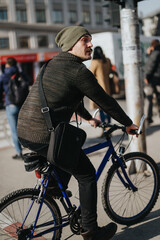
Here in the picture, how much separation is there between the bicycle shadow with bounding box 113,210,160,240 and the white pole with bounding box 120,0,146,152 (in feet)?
4.74

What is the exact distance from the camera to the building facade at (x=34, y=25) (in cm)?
3447

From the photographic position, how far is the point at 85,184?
2711mm

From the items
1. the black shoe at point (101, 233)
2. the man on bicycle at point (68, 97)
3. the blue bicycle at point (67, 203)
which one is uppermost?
the man on bicycle at point (68, 97)

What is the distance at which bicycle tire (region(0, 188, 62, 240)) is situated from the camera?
258 cm

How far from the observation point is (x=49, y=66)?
103 inches

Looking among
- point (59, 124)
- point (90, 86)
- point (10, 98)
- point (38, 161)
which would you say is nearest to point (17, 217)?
point (38, 161)

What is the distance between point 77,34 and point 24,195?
133 centimetres

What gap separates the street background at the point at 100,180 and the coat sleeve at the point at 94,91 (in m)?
1.09

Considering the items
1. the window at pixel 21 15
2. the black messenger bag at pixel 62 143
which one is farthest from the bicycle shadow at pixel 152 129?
the window at pixel 21 15

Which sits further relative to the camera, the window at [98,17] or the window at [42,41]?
the window at [98,17]

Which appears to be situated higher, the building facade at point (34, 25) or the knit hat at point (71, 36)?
the building facade at point (34, 25)

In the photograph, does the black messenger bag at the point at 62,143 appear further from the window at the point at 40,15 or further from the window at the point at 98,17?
the window at the point at 98,17

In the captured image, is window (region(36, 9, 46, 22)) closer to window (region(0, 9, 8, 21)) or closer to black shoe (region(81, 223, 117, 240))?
window (region(0, 9, 8, 21))

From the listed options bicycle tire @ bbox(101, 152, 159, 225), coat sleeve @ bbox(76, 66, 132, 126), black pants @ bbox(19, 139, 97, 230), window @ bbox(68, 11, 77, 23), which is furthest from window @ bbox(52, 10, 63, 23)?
black pants @ bbox(19, 139, 97, 230)
